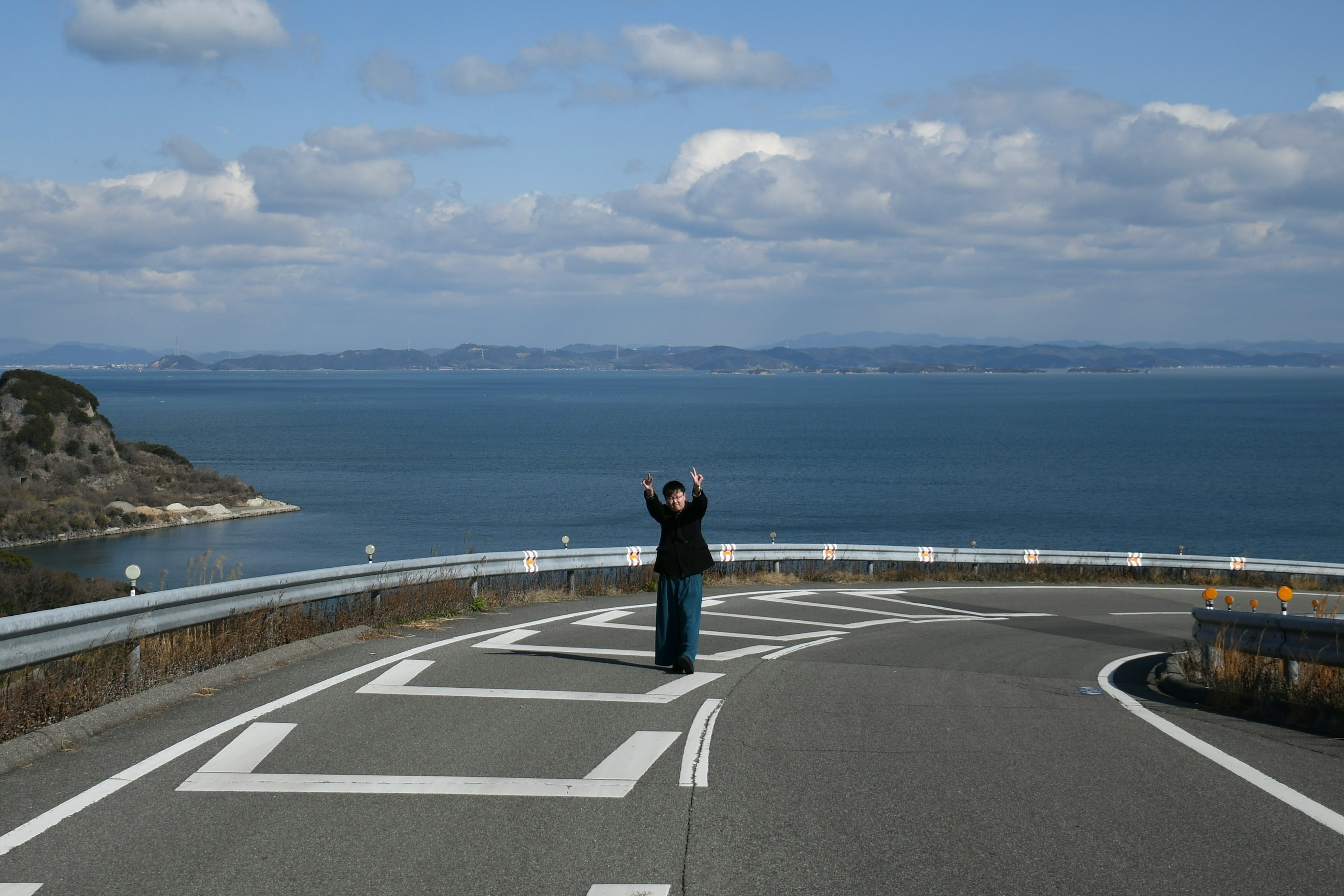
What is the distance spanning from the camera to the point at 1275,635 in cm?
941

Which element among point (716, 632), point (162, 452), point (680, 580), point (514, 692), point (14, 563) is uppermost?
point (680, 580)

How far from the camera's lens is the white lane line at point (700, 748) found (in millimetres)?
6316

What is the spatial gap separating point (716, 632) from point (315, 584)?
4354mm

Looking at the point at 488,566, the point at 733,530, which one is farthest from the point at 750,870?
the point at 733,530

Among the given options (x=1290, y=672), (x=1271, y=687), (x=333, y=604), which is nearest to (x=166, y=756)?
(x=333, y=604)

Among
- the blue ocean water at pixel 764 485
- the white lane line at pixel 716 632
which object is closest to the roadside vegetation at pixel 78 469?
the blue ocean water at pixel 764 485

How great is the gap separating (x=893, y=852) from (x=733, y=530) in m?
54.7

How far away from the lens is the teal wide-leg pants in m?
9.75

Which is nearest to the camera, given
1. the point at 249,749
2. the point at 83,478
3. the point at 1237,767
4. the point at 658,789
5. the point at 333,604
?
the point at 658,789


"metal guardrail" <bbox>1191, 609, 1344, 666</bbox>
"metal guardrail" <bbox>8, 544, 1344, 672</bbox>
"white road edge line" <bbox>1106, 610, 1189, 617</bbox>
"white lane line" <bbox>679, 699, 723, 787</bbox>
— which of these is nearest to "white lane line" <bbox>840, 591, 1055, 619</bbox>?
"white road edge line" <bbox>1106, 610, 1189, 617</bbox>

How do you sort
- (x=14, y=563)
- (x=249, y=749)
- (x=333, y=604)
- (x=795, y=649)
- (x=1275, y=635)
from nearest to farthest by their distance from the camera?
1. (x=249, y=749)
2. (x=1275, y=635)
3. (x=795, y=649)
4. (x=333, y=604)
5. (x=14, y=563)

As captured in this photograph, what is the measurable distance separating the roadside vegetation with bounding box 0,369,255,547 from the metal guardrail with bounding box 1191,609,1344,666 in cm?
6684

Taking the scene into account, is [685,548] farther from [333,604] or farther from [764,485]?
[764,485]

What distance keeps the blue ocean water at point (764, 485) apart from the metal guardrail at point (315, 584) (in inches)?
248
